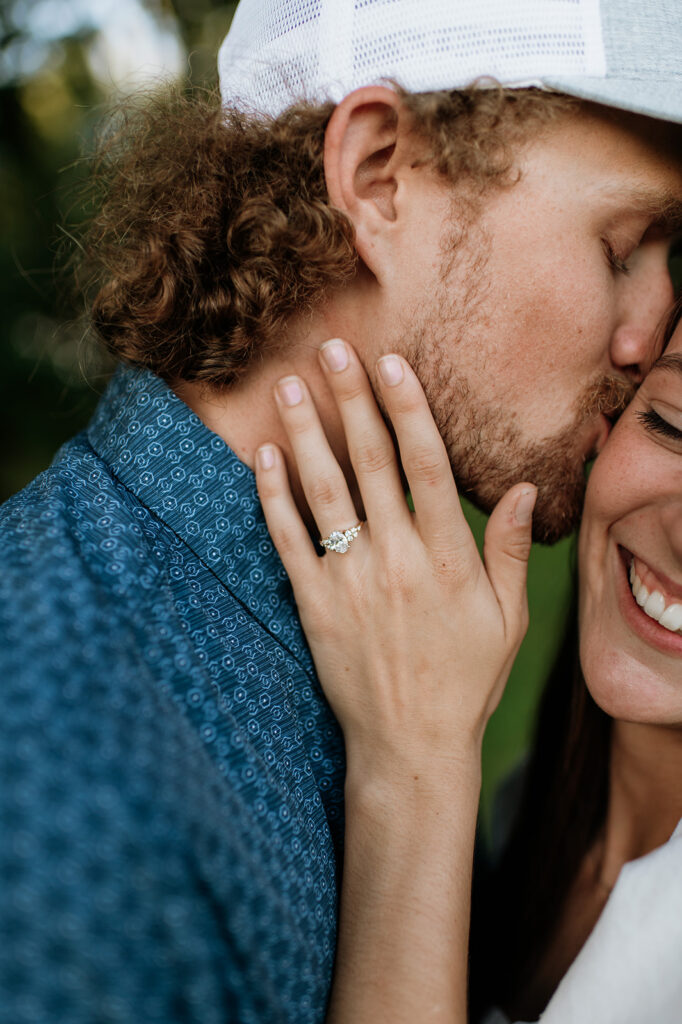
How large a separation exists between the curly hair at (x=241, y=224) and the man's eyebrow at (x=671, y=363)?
1.67 ft

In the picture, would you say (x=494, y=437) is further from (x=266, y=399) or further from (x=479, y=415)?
(x=266, y=399)

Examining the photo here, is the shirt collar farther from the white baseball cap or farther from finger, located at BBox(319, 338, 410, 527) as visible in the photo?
the white baseball cap

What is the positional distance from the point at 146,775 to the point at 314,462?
751mm

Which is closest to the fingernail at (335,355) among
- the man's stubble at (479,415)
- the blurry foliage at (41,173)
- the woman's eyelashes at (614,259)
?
the man's stubble at (479,415)

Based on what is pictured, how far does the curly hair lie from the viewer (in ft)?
4.98

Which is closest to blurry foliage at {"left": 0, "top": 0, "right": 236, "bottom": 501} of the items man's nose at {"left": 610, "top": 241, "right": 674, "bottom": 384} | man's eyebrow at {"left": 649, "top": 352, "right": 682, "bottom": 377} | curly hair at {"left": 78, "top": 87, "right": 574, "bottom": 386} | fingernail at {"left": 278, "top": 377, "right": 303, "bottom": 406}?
curly hair at {"left": 78, "top": 87, "right": 574, "bottom": 386}

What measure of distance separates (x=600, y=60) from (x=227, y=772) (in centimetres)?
141

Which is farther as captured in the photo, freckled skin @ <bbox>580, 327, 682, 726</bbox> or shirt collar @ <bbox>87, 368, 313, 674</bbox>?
freckled skin @ <bbox>580, 327, 682, 726</bbox>

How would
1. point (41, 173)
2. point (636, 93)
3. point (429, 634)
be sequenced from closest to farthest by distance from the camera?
point (636, 93) < point (429, 634) < point (41, 173)

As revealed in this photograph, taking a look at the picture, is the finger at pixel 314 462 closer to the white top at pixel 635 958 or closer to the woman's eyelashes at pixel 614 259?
the woman's eyelashes at pixel 614 259

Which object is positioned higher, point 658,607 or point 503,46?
point 503,46

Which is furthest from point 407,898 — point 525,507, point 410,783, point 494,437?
point 494,437

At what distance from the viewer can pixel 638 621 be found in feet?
5.60

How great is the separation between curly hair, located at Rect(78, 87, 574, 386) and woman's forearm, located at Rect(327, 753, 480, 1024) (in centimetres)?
91
